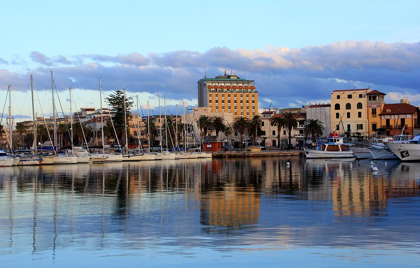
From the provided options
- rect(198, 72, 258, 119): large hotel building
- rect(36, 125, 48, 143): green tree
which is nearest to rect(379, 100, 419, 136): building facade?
rect(198, 72, 258, 119): large hotel building

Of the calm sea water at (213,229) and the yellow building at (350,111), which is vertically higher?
the yellow building at (350,111)

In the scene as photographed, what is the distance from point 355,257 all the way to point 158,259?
4.74 m

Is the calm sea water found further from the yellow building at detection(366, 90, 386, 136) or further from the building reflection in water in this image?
the yellow building at detection(366, 90, 386, 136)

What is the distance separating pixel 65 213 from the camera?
22.6 meters

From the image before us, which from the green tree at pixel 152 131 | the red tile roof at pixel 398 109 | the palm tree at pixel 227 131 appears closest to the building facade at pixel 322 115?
the red tile roof at pixel 398 109

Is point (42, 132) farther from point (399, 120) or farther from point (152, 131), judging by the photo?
point (399, 120)

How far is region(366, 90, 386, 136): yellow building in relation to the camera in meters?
115

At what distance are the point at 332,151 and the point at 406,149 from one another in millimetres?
17521

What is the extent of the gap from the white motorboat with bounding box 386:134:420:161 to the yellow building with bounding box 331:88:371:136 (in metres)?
40.1

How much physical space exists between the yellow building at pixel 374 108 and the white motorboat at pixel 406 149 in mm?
40581

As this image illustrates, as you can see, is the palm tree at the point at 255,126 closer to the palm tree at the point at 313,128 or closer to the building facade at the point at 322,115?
the building facade at the point at 322,115

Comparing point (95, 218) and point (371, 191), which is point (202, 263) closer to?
point (95, 218)

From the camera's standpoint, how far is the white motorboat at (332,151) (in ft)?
290

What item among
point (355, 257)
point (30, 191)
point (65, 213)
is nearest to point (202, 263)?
point (355, 257)
